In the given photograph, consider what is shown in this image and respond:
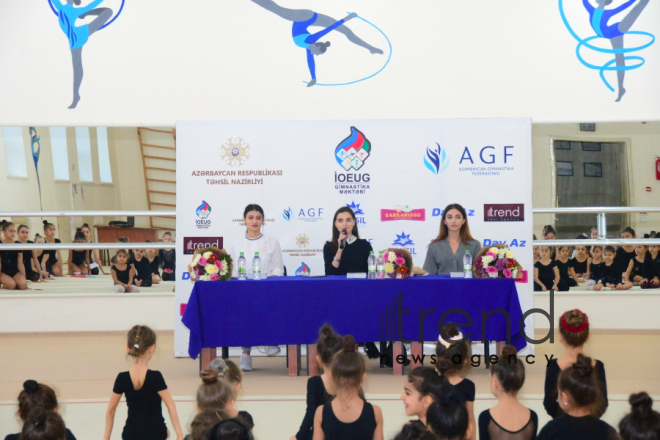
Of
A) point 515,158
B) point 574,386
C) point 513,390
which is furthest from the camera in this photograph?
point 515,158

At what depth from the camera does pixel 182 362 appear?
6.33 meters

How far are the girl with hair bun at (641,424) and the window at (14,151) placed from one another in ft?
23.9

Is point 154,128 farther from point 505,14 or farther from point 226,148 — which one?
point 505,14

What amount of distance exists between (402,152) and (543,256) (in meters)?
2.26

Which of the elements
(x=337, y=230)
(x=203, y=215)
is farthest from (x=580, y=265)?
(x=203, y=215)

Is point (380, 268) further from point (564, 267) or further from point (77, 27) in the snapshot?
point (77, 27)

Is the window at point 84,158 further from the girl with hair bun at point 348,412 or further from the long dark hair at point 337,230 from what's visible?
the girl with hair bun at point 348,412

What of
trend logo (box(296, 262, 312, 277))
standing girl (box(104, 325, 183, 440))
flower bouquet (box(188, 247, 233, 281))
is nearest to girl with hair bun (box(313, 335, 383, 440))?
standing girl (box(104, 325, 183, 440))

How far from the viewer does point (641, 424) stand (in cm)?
208

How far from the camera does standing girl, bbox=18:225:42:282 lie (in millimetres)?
7844

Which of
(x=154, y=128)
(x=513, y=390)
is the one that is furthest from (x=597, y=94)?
(x=513, y=390)

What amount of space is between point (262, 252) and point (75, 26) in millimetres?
3548

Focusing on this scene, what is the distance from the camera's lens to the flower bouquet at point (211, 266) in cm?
539

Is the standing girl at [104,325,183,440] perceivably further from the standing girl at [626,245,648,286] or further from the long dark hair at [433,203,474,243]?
the standing girl at [626,245,648,286]
